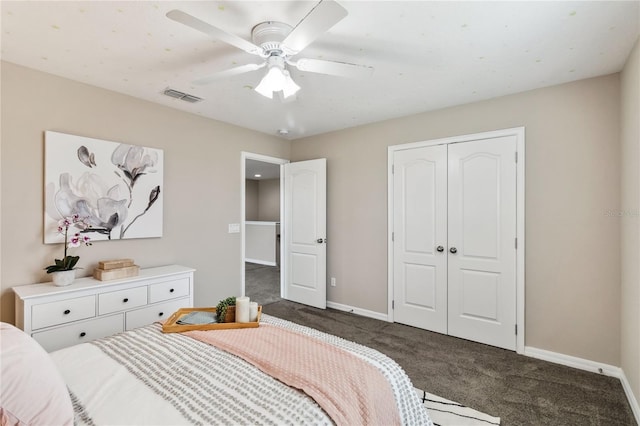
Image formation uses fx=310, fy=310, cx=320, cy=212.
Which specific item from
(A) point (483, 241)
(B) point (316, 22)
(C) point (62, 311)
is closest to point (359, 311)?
(A) point (483, 241)

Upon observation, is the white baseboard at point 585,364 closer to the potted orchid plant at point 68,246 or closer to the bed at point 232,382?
the bed at point 232,382

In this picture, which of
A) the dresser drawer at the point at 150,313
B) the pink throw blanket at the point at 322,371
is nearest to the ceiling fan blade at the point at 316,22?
the pink throw blanket at the point at 322,371

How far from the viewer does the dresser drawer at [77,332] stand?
227cm

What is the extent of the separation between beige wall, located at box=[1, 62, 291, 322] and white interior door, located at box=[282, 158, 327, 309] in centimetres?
58

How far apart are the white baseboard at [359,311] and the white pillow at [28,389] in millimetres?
3338

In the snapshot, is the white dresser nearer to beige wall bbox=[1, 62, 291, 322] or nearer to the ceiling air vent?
beige wall bbox=[1, 62, 291, 322]

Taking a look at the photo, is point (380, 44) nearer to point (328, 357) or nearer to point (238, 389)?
point (328, 357)

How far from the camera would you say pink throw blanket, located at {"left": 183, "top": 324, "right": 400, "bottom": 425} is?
1.19 meters

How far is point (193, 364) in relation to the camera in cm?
143

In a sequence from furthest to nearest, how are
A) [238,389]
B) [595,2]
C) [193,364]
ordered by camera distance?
[595,2] < [193,364] < [238,389]

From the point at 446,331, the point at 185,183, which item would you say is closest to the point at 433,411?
the point at 446,331

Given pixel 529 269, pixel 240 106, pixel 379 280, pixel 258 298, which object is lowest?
pixel 258 298

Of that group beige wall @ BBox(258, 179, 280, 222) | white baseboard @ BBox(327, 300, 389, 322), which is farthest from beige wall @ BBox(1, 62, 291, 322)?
beige wall @ BBox(258, 179, 280, 222)

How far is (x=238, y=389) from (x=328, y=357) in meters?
0.45
